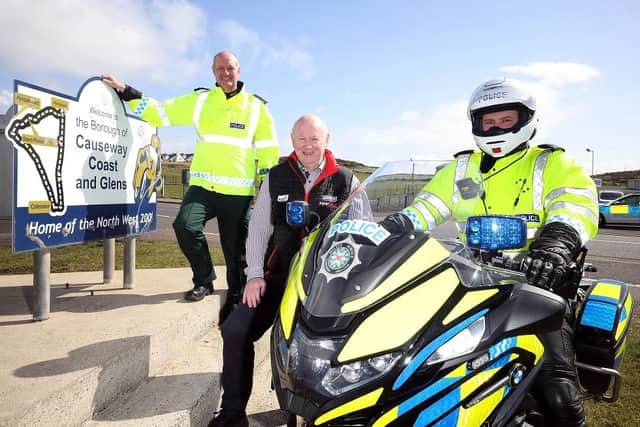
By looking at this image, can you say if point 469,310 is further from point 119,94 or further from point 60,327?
point 119,94

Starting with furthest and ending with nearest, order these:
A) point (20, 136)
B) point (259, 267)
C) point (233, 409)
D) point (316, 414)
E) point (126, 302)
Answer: point (126, 302) → point (20, 136) → point (259, 267) → point (233, 409) → point (316, 414)

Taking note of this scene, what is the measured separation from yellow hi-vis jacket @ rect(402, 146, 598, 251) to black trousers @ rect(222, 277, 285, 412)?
92cm

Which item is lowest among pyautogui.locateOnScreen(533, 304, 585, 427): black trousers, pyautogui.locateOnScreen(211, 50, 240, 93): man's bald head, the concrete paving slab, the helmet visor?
the concrete paving slab

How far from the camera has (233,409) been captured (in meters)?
2.12

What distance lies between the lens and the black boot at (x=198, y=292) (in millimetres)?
3810

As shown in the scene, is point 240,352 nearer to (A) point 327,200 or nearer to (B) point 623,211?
(A) point 327,200

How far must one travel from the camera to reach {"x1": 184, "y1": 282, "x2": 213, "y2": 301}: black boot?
381 cm

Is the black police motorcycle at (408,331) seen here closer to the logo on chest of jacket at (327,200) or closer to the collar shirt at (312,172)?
the logo on chest of jacket at (327,200)

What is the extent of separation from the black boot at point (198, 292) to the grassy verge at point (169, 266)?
2.63m

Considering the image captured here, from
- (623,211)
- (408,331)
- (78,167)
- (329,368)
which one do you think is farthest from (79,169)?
(623,211)

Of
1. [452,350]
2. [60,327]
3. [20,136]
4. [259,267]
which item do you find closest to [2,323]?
[60,327]

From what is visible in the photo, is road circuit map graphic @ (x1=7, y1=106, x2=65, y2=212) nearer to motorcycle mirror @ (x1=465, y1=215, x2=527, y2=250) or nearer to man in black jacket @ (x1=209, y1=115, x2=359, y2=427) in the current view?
man in black jacket @ (x1=209, y1=115, x2=359, y2=427)

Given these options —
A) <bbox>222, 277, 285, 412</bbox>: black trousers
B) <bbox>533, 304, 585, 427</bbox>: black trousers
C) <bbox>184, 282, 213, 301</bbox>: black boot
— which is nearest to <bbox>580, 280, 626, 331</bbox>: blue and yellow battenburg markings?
<bbox>533, 304, 585, 427</bbox>: black trousers

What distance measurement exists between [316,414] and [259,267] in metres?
1.22
